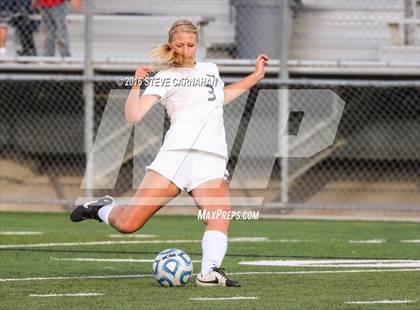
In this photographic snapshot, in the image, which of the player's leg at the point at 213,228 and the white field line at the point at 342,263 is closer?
the player's leg at the point at 213,228

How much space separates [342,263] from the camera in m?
9.60

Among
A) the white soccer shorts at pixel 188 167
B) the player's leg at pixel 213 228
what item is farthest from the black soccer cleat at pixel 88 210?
the player's leg at pixel 213 228

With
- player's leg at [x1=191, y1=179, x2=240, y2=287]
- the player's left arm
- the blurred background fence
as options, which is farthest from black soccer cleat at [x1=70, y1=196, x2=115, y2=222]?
the blurred background fence

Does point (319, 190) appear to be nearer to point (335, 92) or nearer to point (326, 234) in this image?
point (335, 92)

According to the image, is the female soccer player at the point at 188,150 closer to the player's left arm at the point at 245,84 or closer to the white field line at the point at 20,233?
the player's left arm at the point at 245,84

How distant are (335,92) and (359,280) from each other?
9.47 meters

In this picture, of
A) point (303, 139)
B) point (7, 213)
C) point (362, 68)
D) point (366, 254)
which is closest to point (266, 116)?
point (303, 139)

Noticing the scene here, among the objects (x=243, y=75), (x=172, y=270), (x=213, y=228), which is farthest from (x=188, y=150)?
(x=243, y=75)

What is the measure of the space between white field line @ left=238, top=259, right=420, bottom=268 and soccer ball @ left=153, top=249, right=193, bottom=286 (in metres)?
1.75

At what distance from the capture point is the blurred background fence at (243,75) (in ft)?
53.2

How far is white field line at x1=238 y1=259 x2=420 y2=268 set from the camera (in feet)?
30.8

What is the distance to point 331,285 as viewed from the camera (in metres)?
7.81

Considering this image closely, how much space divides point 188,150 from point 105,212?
0.82 m

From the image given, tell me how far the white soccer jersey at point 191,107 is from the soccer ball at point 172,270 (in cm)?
74
